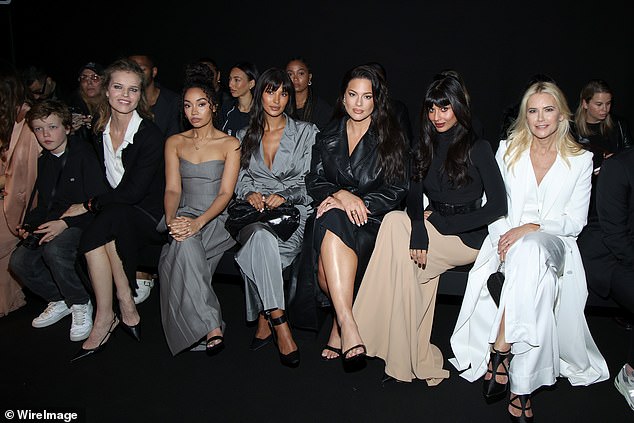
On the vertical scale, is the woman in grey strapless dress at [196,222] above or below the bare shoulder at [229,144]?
below

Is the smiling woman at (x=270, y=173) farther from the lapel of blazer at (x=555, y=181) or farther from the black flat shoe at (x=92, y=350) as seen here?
the lapel of blazer at (x=555, y=181)

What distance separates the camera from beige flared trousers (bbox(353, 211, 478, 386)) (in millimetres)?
2844

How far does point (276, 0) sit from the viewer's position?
617 centimetres

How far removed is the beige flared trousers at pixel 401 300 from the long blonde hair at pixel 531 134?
58cm

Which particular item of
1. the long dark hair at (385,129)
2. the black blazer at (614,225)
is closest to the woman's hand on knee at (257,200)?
the long dark hair at (385,129)

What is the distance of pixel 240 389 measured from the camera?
2.86 metres

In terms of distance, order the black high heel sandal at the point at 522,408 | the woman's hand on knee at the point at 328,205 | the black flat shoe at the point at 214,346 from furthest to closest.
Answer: the black flat shoe at the point at 214,346 < the woman's hand on knee at the point at 328,205 < the black high heel sandal at the point at 522,408

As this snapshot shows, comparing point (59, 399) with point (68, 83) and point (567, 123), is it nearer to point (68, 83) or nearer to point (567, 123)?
point (567, 123)

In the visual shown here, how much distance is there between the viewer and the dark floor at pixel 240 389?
264cm

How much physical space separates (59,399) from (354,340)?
1.54 m

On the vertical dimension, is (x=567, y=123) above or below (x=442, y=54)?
below

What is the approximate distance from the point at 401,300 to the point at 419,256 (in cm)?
25

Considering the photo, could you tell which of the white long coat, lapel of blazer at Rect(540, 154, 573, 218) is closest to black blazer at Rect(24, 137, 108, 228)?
the white long coat

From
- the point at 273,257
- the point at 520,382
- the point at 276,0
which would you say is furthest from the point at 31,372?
the point at 276,0
